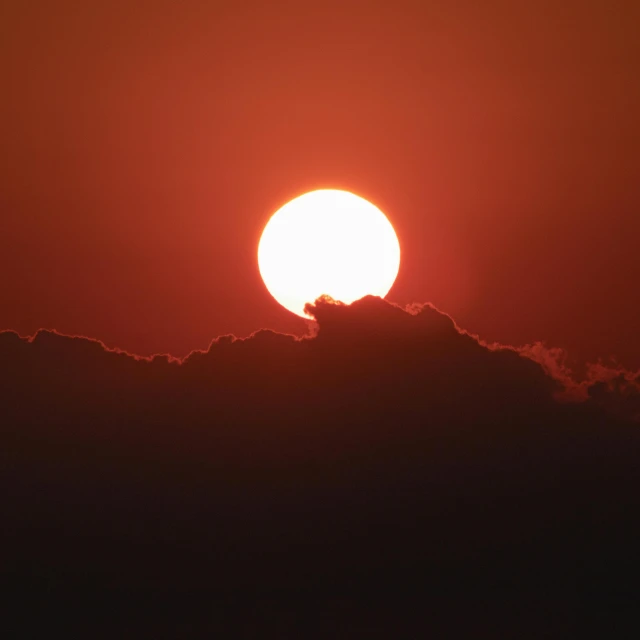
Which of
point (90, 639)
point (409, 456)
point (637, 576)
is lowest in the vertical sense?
point (90, 639)

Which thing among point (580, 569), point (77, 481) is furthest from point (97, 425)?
point (580, 569)

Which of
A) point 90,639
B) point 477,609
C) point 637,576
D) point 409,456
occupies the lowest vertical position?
point 90,639

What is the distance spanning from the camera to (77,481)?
11969 mm

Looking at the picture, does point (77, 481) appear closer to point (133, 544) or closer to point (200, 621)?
point (133, 544)

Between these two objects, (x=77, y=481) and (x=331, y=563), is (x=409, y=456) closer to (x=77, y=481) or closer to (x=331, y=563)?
(x=331, y=563)

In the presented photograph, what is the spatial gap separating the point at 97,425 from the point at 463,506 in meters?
6.11

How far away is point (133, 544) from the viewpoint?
1207 cm

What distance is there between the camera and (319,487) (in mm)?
12203

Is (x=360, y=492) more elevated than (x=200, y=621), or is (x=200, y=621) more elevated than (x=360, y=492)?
(x=360, y=492)

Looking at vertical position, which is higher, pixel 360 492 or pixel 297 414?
pixel 297 414

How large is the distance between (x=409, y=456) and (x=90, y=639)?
5791mm

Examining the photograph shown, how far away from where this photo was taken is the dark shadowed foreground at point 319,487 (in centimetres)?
1194

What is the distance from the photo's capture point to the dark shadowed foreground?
39.2ft

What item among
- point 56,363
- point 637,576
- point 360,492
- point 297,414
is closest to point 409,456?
point 360,492
